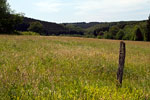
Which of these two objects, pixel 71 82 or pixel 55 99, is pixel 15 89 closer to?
pixel 55 99

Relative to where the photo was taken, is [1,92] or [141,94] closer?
[1,92]

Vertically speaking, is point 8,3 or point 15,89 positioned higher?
point 8,3

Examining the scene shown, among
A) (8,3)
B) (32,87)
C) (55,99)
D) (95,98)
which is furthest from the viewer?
(8,3)

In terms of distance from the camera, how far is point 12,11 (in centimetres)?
3853

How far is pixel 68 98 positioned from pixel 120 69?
185 cm

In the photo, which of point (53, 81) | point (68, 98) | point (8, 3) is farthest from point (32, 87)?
point (8, 3)

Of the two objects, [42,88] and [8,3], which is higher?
[8,3]

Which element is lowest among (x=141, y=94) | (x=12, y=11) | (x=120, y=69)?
(x=141, y=94)

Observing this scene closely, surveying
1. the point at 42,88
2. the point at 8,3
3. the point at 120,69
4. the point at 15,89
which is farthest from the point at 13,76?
the point at 8,3

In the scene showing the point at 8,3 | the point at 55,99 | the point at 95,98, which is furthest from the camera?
the point at 8,3

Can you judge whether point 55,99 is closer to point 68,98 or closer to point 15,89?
point 68,98

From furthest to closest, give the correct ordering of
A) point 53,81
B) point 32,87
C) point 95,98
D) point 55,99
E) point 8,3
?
1. point 8,3
2. point 53,81
3. point 32,87
4. point 95,98
5. point 55,99

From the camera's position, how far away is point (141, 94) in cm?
364

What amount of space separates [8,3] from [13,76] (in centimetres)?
3936
